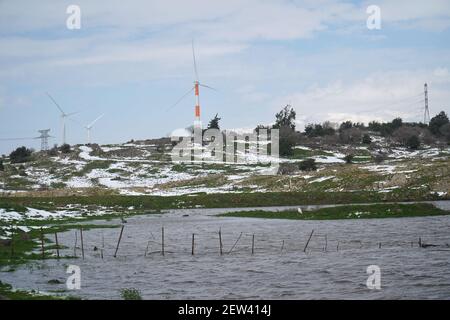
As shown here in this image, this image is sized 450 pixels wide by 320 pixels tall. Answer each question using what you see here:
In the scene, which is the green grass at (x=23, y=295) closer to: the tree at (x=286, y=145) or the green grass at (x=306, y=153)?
the green grass at (x=306, y=153)

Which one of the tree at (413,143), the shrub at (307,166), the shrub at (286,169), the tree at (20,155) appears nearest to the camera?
the shrub at (286,169)

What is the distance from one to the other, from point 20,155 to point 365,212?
5200 inches

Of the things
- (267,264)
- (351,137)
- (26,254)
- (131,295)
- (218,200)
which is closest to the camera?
(131,295)

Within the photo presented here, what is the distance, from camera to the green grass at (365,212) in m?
63.9

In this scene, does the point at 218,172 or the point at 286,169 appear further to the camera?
the point at 218,172

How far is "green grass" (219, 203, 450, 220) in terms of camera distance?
2516 inches

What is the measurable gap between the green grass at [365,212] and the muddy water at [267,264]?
4847 mm

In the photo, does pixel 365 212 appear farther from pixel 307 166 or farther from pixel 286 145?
pixel 286 145

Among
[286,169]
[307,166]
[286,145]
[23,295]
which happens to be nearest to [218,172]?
[286,169]

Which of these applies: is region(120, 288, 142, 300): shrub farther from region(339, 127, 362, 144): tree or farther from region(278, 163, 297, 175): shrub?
region(339, 127, 362, 144): tree

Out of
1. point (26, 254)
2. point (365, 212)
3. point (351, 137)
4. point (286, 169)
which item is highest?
point (351, 137)

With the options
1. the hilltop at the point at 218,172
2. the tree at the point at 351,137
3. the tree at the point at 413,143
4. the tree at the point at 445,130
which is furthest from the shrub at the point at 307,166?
the tree at the point at 445,130

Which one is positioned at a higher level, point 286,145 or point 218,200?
point 286,145

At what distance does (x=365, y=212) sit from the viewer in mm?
66000
